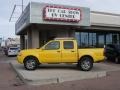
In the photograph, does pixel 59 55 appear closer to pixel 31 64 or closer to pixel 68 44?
pixel 68 44

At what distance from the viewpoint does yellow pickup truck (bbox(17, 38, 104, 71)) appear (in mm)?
19328

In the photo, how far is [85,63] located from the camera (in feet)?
64.2

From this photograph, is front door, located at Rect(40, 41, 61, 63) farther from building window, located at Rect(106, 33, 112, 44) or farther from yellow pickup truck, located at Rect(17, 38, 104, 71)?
building window, located at Rect(106, 33, 112, 44)

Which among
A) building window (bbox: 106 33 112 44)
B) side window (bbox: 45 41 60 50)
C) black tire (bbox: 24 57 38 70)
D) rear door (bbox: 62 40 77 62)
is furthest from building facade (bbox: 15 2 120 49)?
rear door (bbox: 62 40 77 62)

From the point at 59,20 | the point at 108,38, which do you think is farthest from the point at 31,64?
the point at 108,38

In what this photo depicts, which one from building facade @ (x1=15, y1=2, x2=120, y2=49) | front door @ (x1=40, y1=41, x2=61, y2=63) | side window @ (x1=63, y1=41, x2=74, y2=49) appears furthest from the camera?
building facade @ (x1=15, y1=2, x2=120, y2=49)

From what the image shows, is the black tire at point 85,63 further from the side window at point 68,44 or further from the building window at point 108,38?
the building window at point 108,38

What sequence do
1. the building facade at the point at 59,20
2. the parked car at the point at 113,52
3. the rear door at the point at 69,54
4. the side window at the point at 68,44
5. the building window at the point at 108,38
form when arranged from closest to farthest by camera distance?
the rear door at the point at 69,54
the side window at the point at 68,44
the building facade at the point at 59,20
the parked car at the point at 113,52
the building window at the point at 108,38

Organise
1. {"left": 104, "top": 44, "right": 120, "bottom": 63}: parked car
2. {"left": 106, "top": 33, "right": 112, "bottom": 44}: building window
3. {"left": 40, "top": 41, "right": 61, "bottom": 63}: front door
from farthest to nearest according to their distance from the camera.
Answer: {"left": 106, "top": 33, "right": 112, "bottom": 44}: building window
{"left": 104, "top": 44, "right": 120, "bottom": 63}: parked car
{"left": 40, "top": 41, "right": 61, "bottom": 63}: front door

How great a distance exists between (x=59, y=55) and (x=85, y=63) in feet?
5.50

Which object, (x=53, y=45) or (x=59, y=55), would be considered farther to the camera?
(x=53, y=45)

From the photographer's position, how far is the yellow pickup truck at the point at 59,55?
19.3m

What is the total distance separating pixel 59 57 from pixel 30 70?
6.26ft

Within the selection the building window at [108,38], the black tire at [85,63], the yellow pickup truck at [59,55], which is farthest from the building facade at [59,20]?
the black tire at [85,63]
